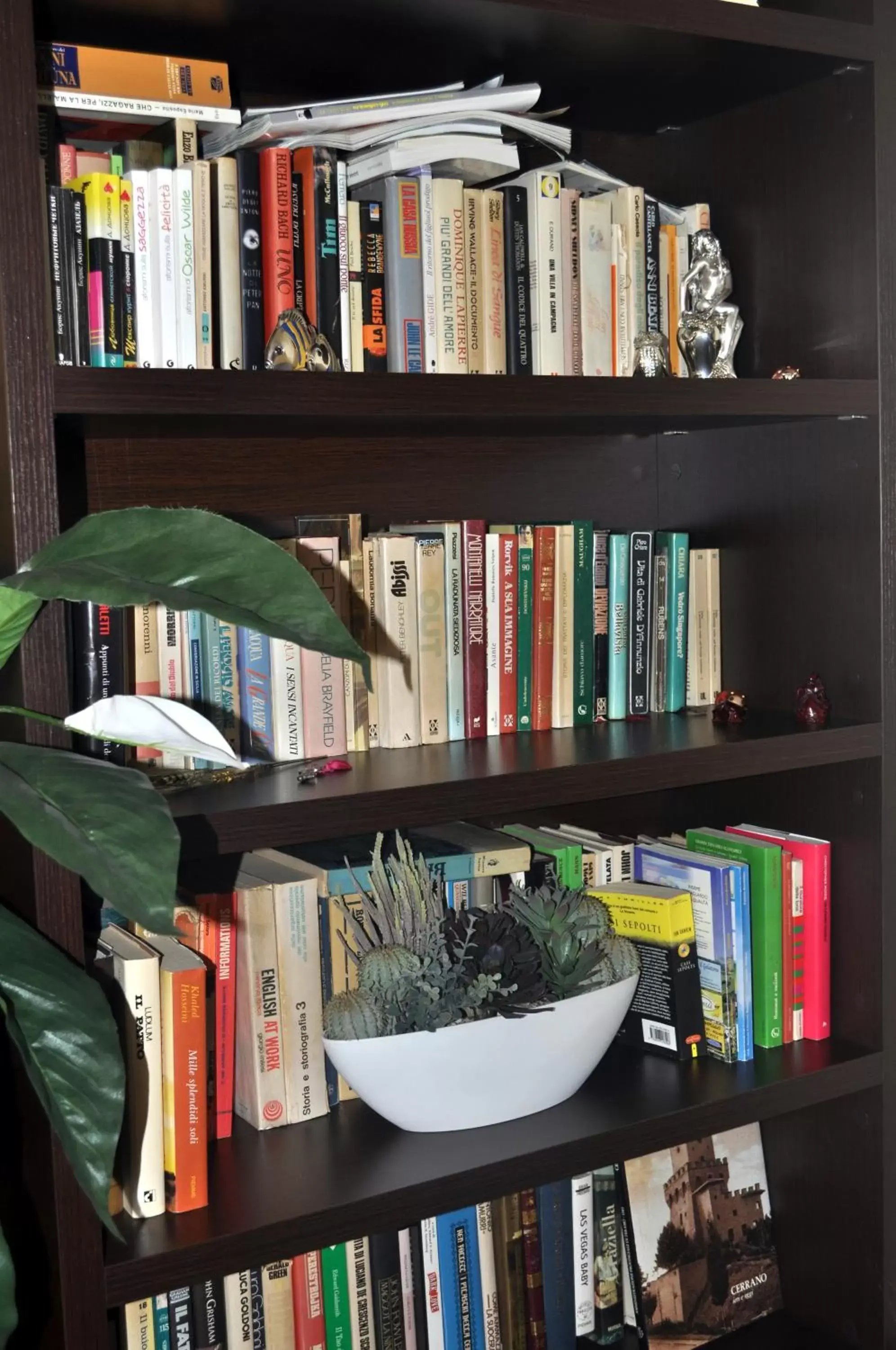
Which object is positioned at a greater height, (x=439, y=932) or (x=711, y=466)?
(x=711, y=466)

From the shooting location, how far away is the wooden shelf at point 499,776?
109 centimetres

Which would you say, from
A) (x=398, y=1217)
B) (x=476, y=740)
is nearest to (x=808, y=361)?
(x=476, y=740)

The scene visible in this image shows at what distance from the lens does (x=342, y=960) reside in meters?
1.29

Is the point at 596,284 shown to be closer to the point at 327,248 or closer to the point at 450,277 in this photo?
the point at 450,277

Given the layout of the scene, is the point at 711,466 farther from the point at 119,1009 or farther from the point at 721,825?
the point at 119,1009

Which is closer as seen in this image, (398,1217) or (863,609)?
(398,1217)

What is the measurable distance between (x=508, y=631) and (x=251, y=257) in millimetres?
443

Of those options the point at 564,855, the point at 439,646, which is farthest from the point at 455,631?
the point at 564,855

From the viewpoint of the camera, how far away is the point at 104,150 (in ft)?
4.00

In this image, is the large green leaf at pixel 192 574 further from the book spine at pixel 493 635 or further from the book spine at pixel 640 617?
the book spine at pixel 640 617

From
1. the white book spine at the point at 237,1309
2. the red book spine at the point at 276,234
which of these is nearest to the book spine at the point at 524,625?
the red book spine at the point at 276,234

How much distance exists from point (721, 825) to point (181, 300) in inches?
34.0

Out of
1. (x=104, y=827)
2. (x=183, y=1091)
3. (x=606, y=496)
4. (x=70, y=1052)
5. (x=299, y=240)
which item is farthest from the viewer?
(x=606, y=496)

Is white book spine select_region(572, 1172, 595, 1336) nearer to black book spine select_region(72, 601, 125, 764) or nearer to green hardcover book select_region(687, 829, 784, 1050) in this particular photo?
green hardcover book select_region(687, 829, 784, 1050)
